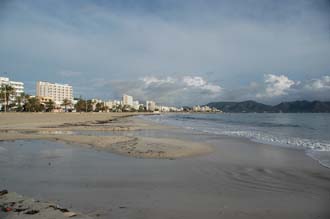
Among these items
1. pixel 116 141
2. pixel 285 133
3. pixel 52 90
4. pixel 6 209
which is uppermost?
pixel 52 90

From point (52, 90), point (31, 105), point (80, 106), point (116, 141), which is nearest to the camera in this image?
point (116, 141)

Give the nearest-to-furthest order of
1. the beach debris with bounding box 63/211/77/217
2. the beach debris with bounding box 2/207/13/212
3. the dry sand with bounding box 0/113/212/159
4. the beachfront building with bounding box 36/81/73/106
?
the beach debris with bounding box 63/211/77/217, the beach debris with bounding box 2/207/13/212, the dry sand with bounding box 0/113/212/159, the beachfront building with bounding box 36/81/73/106

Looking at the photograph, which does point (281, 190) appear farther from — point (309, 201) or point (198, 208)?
point (198, 208)

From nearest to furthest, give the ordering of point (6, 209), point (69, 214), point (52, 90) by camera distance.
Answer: point (69, 214), point (6, 209), point (52, 90)

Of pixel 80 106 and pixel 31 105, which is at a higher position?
pixel 80 106

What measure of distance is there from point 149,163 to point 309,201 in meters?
5.27


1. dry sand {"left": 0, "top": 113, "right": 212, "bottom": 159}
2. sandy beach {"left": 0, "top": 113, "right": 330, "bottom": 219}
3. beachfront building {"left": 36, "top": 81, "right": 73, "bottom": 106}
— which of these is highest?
beachfront building {"left": 36, "top": 81, "right": 73, "bottom": 106}

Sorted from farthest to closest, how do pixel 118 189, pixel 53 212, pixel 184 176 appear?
pixel 184 176
pixel 118 189
pixel 53 212

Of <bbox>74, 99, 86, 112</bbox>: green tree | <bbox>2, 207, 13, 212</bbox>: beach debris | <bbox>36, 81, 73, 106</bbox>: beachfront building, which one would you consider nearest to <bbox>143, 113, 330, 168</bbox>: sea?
<bbox>2, 207, 13, 212</bbox>: beach debris

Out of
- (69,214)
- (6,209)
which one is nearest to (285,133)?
(69,214)

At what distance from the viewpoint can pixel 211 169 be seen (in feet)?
28.5

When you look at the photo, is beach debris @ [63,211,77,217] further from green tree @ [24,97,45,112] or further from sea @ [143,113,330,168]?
green tree @ [24,97,45,112]

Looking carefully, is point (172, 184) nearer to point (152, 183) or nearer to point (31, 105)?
point (152, 183)

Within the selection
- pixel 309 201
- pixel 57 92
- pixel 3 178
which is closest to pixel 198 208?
pixel 309 201
